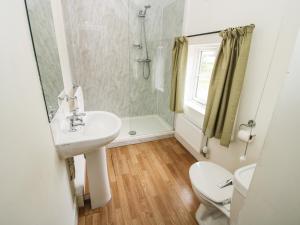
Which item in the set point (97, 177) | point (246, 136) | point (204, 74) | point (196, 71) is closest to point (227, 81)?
point (246, 136)

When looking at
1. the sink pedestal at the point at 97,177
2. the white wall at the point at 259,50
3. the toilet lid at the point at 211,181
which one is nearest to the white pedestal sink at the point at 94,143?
the sink pedestal at the point at 97,177

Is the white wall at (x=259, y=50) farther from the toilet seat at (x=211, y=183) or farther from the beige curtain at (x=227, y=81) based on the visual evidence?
the toilet seat at (x=211, y=183)

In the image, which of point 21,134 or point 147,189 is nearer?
point 21,134

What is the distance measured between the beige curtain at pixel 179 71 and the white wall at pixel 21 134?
1.81m

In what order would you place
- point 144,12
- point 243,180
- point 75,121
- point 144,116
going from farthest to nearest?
point 144,116
point 144,12
point 75,121
point 243,180

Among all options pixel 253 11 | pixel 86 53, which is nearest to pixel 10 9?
pixel 253 11

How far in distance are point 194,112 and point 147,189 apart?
1.20m

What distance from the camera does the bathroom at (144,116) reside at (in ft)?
1.63

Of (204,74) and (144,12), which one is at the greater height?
(144,12)

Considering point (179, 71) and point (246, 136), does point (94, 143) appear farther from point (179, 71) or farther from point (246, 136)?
point (179, 71)

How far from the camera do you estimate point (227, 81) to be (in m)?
1.44

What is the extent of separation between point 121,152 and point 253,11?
2276mm

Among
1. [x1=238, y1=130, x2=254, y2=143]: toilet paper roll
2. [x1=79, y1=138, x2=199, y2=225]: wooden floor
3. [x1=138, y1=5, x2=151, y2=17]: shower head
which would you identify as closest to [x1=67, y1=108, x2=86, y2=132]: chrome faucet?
[x1=79, y1=138, x2=199, y2=225]: wooden floor

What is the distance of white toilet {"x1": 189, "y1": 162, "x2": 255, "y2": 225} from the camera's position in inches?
37.7
